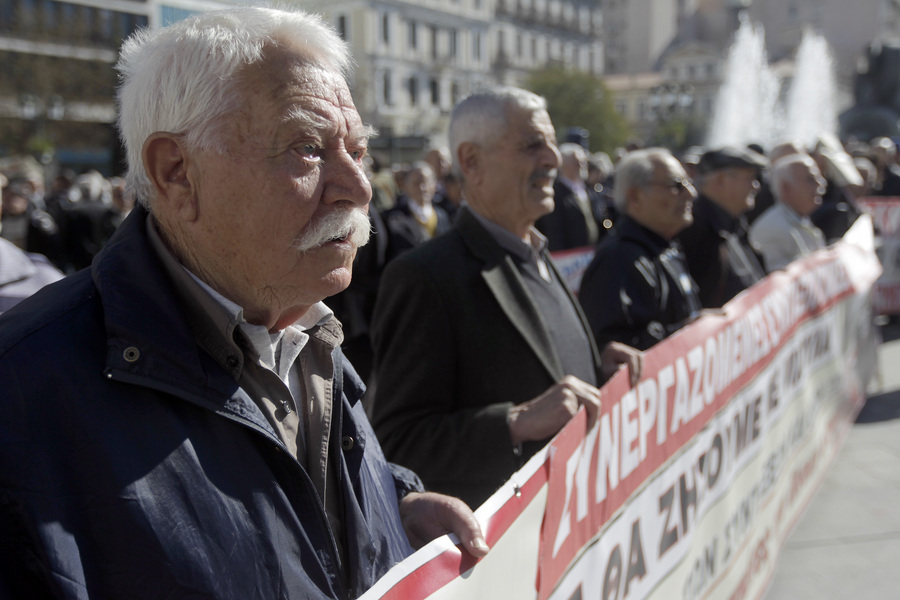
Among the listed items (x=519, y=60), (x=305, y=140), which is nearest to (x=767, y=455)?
(x=305, y=140)

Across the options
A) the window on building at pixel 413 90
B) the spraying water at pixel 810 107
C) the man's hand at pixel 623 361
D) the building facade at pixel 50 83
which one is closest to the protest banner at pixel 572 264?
the man's hand at pixel 623 361

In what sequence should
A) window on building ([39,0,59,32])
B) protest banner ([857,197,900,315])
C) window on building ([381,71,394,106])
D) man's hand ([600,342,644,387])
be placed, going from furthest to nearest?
window on building ([381,71,394,106])
window on building ([39,0,59,32])
protest banner ([857,197,900,315])
man's hand ([600,342,644,387])

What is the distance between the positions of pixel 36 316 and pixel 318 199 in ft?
1.52

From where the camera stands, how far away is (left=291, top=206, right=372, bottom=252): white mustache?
1.37m

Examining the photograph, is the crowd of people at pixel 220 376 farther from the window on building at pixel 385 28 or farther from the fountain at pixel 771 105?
the window on building at pixel 385 28

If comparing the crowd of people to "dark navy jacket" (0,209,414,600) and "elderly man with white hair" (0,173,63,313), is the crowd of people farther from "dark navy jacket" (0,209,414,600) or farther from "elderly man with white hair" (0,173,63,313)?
"elderly man with white hair" (0,173,63,313)

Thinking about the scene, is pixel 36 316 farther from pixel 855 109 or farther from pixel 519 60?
pixel 519 60

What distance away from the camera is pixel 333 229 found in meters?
1.39

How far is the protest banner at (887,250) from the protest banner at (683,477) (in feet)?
16.3

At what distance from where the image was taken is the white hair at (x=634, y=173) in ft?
12.0

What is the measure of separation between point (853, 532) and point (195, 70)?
442 cm

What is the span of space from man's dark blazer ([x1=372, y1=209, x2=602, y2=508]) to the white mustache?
95 cm

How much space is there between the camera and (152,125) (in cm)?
133

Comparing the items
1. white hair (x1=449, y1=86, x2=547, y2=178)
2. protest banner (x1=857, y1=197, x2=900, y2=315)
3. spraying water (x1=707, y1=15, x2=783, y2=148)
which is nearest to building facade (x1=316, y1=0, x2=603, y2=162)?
spraying water (x1=707, y1=15, x2=783, y2=148)
